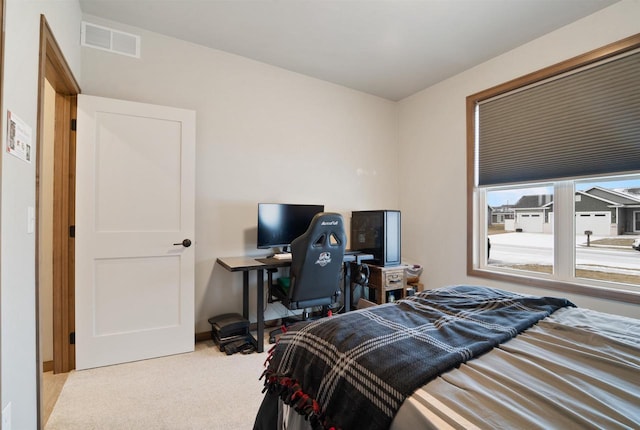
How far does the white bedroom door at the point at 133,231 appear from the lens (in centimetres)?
225

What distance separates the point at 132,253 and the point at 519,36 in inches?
150

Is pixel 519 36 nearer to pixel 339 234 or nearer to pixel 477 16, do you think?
pixel 477 16

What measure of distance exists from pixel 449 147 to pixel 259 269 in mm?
2529

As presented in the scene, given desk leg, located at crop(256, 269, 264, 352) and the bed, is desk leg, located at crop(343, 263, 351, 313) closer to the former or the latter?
desk leg, located at crop(256, 269, 264, 352)

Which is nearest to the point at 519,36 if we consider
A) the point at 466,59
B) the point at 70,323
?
the point at 466,59

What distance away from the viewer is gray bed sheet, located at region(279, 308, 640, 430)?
2.25 ft

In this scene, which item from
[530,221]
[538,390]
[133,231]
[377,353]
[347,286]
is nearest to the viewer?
[538,390]

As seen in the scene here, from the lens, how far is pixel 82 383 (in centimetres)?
205

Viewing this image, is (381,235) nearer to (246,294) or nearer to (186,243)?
(246,294)

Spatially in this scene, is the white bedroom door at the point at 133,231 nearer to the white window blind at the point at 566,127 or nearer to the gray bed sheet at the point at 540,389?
the gray bed sheet at the point at 540,389

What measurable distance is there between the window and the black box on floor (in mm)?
2412

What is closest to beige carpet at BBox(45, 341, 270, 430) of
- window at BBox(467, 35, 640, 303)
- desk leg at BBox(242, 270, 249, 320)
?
desk leg at BBox(242, 270, 249, 320)

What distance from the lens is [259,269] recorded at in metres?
2.55

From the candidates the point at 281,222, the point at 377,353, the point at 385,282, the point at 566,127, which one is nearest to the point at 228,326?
the point at 281,222
